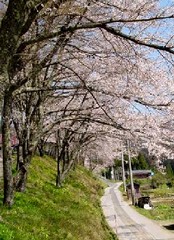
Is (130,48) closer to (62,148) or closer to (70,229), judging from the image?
(70,229)

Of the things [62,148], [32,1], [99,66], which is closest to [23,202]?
[99,66]

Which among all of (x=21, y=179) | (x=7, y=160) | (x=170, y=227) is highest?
(x=7, y=160)

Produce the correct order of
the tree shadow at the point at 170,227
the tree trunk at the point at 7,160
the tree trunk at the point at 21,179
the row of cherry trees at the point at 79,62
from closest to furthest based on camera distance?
the row of cherry trees at the point at 79,62 < the tree trunk at the point at 7,160 < the tree trunk at the point at 21,179 < the tree shadow at the point at 170,227

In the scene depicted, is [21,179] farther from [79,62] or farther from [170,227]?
[170,227]

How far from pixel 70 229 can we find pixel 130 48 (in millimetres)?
5738

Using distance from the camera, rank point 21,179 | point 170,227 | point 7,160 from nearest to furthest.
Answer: point 7,160, point 21,179, point 170,227

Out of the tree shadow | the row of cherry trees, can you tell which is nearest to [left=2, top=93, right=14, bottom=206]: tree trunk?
the row of cherry trees

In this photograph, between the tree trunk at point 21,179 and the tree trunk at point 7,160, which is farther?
the tree trunk at point 21,179

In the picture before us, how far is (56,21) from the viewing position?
9.23m

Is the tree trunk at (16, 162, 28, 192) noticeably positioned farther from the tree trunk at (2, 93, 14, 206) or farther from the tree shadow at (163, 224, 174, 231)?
the tree shadow at (163, 224, 174, 231)

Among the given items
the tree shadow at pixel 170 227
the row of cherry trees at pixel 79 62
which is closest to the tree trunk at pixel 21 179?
the row of cherry trees at pixel 79 62

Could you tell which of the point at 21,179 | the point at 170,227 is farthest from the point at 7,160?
the point at 170,227

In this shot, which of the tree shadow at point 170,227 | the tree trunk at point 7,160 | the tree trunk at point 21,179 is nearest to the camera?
the tree trunk at point 7,160

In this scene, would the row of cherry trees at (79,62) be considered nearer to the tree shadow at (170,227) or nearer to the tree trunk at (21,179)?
the tree trunk at (21,179)
